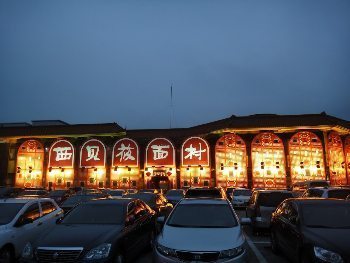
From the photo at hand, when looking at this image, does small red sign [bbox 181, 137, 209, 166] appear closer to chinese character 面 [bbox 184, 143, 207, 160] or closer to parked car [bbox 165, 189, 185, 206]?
chinese character 面 [bbox 184, 143, 207, 160]

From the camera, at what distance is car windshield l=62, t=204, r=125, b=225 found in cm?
853

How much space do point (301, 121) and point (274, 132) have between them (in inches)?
124

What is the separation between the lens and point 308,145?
38656 millimetres

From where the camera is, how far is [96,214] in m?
8.84

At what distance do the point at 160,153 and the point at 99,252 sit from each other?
33.6m

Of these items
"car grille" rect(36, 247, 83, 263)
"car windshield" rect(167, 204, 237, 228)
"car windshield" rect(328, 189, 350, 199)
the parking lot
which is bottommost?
the parking lot

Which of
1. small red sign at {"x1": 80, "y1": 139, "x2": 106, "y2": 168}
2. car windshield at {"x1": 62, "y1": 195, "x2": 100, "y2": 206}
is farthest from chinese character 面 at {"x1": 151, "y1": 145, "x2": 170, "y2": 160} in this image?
car windshield at {"x1": 62, "y1": 195, "x2": 100, "y2": 206}

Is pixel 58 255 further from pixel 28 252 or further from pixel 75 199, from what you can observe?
pixel 75 199

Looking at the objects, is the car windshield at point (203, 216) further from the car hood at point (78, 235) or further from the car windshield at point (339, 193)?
the car windshield at point (339, 193)

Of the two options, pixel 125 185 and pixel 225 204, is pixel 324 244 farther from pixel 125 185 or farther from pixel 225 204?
pixel 125 185

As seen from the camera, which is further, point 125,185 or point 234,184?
point 125,185

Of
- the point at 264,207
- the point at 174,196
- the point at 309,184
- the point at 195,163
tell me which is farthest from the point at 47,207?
the point at 195,163

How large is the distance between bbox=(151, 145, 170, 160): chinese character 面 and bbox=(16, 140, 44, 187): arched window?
14628mm

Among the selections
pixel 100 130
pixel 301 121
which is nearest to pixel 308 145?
pixel 301 121
